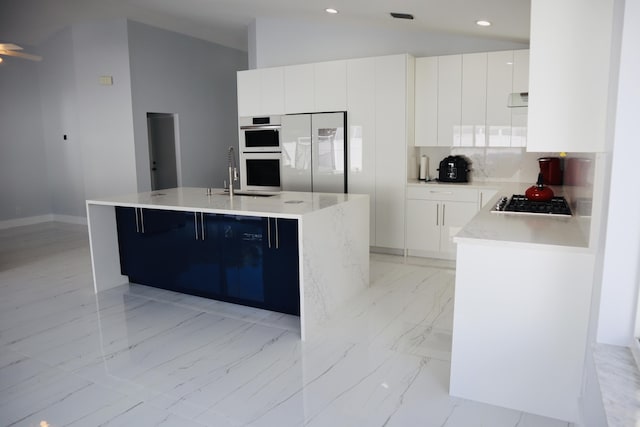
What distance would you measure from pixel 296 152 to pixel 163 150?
3.22m

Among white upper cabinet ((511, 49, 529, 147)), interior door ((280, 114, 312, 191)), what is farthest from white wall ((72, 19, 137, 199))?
white upper cabinet ((511, 49, 529, 147))

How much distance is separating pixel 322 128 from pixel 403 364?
3.43 meters

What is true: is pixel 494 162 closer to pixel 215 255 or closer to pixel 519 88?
pixel 519 88

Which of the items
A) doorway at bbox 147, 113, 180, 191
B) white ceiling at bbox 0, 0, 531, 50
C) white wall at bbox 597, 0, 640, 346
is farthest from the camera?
doorway at bbox 147, 113, 180, 191

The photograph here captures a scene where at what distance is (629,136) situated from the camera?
61.3 inches

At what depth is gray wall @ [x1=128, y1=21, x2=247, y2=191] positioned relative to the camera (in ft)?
23.3

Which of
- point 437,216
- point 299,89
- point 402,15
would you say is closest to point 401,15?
point 402,15

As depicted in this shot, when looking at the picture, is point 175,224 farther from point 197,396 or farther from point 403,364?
point 403,364

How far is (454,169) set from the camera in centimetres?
530

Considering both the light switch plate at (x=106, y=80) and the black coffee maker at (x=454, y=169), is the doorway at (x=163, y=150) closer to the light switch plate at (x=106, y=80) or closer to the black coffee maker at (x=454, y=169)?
Result: the light switch plate at (x=106, y=80)

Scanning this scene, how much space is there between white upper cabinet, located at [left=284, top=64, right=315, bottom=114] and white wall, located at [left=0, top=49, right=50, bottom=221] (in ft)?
16.8

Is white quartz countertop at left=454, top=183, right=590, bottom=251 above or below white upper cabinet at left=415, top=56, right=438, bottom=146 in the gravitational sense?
below

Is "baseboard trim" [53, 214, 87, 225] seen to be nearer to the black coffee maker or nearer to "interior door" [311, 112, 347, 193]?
"interior door" [311, 112, 347, 193]

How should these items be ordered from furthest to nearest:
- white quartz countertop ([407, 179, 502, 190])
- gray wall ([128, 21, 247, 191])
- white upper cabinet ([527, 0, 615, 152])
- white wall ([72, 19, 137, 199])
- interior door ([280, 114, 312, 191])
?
gray wall ([128, 21, 247, 191]), white wall ([72, 19, 137, 199]), interior door ([280, 114, 312, 191]), white quartz countertop ([407, 179, 502, 190]), white upper cabinet ([527, 0, 615, 152])
